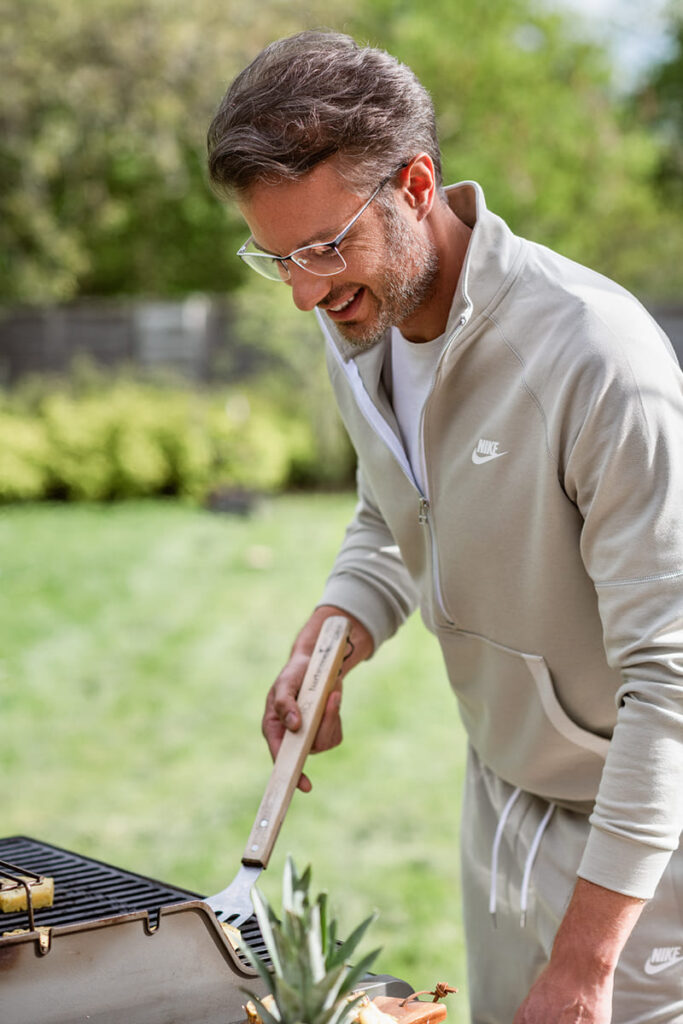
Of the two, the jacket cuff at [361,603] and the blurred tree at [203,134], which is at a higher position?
the jacket cuff at [361,603]

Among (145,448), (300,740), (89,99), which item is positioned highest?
(300,740)

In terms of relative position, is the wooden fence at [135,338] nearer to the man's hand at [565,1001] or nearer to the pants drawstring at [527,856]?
the pants drawstring at [527,856]

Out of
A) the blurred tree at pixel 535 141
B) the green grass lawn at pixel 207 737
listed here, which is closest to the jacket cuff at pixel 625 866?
the green grass lawn at pixel 207 737

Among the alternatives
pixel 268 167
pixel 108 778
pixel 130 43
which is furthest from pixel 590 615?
pixel 130 43

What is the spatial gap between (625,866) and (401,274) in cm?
84

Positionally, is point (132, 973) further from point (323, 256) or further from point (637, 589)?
point (323, 256)

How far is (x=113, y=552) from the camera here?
9.68 m

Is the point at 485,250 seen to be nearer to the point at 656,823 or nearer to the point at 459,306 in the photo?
the point at 459,306

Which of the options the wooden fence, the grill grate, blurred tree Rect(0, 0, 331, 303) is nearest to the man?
the grill grate

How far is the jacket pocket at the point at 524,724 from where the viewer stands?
176cm

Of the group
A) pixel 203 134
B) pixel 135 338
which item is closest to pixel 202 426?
pixel 135 338

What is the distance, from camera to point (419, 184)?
1697 mm

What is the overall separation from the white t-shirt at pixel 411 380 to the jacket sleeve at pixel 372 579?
230 mm

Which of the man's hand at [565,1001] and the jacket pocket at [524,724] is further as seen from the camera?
the jacket pocket at [524,724]
